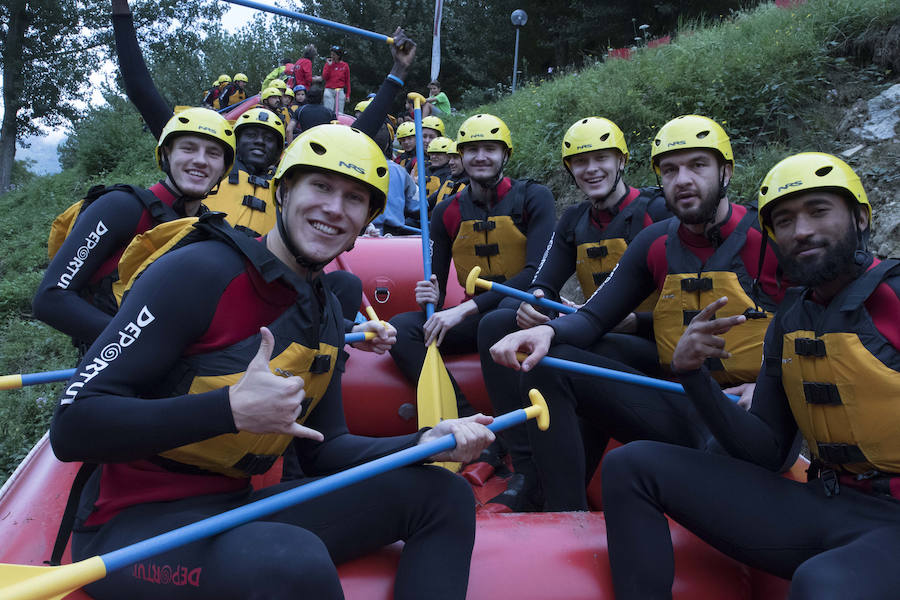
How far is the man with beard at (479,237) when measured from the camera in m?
3.79

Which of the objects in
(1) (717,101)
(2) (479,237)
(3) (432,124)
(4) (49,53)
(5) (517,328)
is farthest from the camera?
(4) (49,53)

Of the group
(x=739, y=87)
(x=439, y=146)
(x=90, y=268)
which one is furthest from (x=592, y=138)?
(x=439, y=146)

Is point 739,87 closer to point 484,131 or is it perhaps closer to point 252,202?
point 484,131

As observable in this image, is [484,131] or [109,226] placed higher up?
[484,131]

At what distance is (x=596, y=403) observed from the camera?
8.71 feet

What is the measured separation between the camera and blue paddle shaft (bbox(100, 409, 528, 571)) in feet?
4.71

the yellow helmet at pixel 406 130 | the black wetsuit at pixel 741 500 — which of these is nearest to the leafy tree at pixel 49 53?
the yellow helmet at pixel 406 130

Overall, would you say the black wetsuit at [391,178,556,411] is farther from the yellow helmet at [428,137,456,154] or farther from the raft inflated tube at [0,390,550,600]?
the yellow helmet at [428,137,456,154]

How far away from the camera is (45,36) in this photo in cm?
2048

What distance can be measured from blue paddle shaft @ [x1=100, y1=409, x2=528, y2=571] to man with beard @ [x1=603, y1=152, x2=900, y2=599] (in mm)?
546

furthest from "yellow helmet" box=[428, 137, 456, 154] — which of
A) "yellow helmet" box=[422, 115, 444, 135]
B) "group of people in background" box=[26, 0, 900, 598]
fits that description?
"group of people in background" box=[26, 0, 900, 598]

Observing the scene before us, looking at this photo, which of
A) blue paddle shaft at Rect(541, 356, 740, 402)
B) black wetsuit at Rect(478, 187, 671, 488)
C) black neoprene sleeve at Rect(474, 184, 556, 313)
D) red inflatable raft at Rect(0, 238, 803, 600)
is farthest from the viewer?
black neoprene sleeve at Rect(474, 184, 556, 313)

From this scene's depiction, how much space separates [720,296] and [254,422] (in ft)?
6.20

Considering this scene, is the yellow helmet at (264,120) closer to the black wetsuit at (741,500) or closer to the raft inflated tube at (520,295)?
the raft inflated tube at (520,295)
